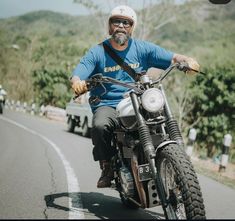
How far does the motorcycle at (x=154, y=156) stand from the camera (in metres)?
3.71

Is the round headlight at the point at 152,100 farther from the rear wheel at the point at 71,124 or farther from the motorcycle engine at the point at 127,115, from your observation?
the rear wheel at the point at 71,124

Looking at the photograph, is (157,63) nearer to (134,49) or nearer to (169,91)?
(134,49)

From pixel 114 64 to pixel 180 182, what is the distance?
1.88 metres

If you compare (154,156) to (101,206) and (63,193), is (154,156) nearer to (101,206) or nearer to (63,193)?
(101,206)

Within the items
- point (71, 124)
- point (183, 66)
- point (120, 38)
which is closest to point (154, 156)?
point (183, 66)

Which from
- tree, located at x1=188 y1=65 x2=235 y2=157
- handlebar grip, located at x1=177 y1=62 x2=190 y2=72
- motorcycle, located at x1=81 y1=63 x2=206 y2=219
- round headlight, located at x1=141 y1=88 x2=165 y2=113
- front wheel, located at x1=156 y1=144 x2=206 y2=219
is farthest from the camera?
tree, located at x1=188 y1=65 x2=235 y2=157

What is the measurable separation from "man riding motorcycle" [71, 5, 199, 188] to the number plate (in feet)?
2.40

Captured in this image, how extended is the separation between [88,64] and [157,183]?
1718 millimetres

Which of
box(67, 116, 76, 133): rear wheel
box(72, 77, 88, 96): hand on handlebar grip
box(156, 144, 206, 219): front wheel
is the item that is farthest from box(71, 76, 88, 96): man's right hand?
box(67, 116, 76, 133): rear wheel

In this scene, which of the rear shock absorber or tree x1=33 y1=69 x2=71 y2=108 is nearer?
the rear shock absorber

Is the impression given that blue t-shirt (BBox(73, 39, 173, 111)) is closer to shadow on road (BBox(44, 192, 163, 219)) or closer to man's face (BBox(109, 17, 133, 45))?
man's face (BBox(109, 17, 133, 45))

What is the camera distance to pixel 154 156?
4.05 metres

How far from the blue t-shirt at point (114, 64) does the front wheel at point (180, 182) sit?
1.26 meters

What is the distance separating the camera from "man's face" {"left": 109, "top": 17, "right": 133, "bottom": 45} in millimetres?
5012
